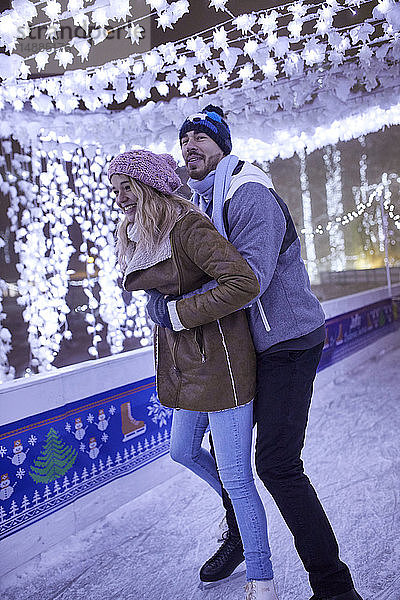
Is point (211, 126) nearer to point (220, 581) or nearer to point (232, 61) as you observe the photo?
point (220, 581)

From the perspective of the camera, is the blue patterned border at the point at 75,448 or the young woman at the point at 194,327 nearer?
the young woman at the point at 194,327

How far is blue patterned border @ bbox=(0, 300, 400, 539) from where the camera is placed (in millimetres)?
1713

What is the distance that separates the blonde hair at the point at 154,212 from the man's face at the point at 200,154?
0.11 meters

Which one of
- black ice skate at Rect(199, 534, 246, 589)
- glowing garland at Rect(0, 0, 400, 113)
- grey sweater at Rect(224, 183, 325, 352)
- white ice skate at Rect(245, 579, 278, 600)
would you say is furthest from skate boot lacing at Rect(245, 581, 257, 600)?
glowing garland at Rect(0, 0, 400, 113)

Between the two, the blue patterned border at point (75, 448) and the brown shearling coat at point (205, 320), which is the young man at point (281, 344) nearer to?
the brown shearling coat at point (205, 320)

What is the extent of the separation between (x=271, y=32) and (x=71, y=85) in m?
1.10

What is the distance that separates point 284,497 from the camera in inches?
46.7

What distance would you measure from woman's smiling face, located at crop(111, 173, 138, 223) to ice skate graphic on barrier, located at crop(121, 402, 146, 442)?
1131 millimetres

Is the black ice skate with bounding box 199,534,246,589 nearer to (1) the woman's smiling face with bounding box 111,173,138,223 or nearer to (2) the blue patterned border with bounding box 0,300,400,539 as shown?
(2) the blue patterned border with bounding box 0,300,400,539

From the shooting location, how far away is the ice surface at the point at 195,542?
153 centimetres

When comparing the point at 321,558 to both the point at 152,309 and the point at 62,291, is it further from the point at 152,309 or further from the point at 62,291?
the point at 62,291

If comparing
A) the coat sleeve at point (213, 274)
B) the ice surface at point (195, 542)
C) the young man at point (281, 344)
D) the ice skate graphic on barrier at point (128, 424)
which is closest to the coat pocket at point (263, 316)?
the young man at point (281, 344)

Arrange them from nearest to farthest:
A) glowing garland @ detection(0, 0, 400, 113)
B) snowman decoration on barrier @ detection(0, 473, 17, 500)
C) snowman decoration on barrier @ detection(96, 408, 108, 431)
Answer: snowman decoration on barrier @ detection(0, 473, 17, 500), snowman decoration on barrier @ detection(96, 408, 108, 431), glowing garland @ detection(0, 0, 400, 113)

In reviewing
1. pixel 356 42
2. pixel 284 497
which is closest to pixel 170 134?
pixel 356 42
